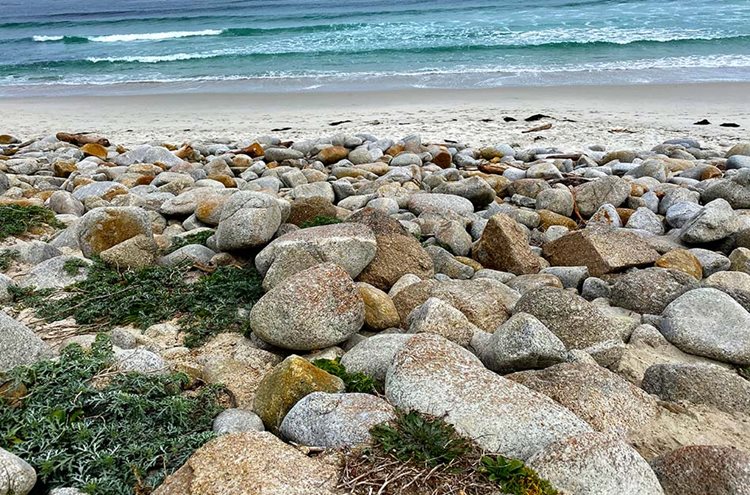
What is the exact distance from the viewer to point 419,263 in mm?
4730

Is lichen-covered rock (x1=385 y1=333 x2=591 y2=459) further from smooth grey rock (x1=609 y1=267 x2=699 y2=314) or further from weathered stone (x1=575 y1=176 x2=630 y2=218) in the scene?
weathered stone (x1=575 y1=176 x2=630 y2=218)

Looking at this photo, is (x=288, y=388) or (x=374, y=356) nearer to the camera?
(x=288, y=388)

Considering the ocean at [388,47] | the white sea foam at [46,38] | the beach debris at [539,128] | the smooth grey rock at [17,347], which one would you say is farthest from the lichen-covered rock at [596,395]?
the white sea foam at [46,38]

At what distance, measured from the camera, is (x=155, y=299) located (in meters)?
4.36

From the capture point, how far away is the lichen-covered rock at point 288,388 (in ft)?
9.38

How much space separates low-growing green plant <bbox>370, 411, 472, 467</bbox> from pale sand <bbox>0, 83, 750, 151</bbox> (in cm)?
837

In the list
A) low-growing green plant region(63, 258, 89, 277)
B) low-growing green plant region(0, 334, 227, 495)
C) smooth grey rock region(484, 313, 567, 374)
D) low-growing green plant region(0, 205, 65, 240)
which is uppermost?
low-growing green plant region(0, 334, 227, 495)

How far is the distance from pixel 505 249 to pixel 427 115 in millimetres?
8368

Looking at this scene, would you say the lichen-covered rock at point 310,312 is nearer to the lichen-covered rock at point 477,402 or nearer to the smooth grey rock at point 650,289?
the lichen-covered rock at point 477,402

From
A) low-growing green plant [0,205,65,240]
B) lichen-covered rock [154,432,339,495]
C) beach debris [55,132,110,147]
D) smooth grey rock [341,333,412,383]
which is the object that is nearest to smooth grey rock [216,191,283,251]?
smooth grey rock [341,333,412,383]

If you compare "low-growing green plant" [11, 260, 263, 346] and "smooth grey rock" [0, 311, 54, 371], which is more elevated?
"smooth grey rock" [0, 311, 54, 371]

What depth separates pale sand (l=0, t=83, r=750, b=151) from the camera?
36.3ft

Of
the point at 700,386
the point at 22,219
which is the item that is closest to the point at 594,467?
the point at 700,386

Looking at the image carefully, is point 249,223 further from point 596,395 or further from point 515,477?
point 515,477
